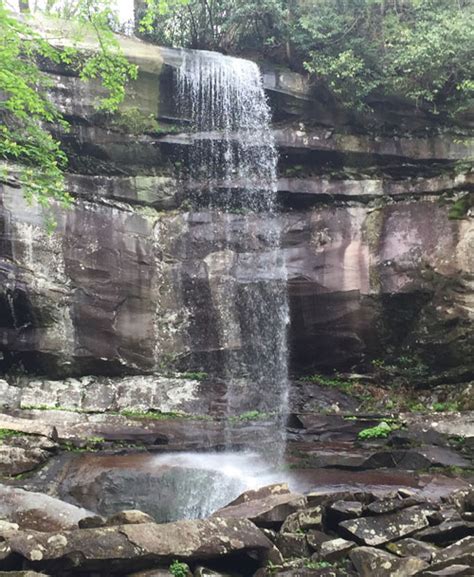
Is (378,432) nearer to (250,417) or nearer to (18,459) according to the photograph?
(250,417)

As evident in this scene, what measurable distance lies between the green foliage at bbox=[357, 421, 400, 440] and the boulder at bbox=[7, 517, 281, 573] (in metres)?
6.83

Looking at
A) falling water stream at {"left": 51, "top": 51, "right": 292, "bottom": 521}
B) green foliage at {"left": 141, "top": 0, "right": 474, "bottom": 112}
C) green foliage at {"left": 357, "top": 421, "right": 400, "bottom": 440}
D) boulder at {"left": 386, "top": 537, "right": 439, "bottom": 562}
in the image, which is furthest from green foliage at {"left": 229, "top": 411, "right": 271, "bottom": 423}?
green foliage at {"left": 141, "top": 0, "right": 474, "bottom": 112}

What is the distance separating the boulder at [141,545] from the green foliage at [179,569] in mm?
71

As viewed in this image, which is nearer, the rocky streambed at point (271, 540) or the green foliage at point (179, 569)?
the rocky streambed at point (271, 540)

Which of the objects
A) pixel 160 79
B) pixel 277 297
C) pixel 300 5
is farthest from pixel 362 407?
pixel 300 5

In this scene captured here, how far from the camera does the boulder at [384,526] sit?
20.6 feet

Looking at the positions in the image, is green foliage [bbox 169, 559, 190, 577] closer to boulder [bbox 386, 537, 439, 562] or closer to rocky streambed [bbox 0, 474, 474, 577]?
rocky streambed [bbox 0, 474, 474, 577]

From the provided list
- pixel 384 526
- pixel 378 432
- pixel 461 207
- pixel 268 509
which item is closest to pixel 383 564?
pixel 384 526

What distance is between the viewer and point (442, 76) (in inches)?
597

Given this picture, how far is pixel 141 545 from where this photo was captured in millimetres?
5551

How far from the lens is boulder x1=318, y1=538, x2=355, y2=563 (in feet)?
19.8

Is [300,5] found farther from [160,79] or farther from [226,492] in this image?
[226,492]

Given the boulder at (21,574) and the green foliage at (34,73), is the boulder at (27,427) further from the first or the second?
the boulder at (21,574)

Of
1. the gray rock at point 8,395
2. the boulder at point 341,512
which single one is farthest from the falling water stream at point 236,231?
the boulder at point 341,512
